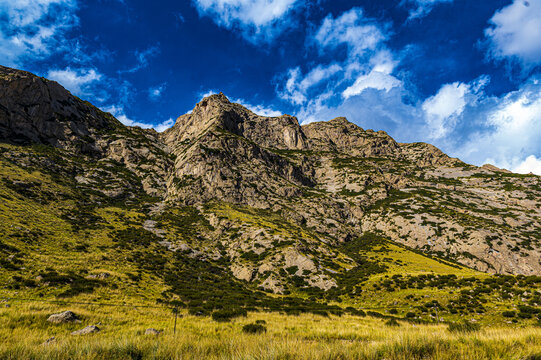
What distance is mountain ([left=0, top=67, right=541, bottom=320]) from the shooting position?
34281 millimetres

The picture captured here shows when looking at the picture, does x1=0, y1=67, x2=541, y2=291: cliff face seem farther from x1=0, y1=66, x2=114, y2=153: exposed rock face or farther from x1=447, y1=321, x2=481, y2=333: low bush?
x1=447, y1=321, x2=481, y2=333: low bush

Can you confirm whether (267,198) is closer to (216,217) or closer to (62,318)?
(216,217)

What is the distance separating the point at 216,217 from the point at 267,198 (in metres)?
32.2

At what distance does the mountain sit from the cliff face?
62 cm

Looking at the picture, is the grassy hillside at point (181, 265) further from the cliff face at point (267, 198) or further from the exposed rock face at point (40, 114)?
the exposed rock face at point (40, 114)

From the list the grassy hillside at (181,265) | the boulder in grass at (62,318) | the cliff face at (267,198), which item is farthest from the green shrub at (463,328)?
the cliff face at (267,198)

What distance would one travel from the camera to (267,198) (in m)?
103

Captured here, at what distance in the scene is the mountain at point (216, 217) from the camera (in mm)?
34281

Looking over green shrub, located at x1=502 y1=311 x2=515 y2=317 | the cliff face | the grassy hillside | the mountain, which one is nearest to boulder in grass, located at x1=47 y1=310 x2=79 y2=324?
the grassy hillside

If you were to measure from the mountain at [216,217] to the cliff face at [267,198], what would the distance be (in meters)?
0.62

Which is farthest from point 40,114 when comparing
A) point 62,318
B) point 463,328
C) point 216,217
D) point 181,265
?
point 463,328

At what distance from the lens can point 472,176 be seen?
168 m

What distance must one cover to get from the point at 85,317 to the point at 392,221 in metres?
114

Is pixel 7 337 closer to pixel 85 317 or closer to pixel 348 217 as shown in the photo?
pixel 85 317
